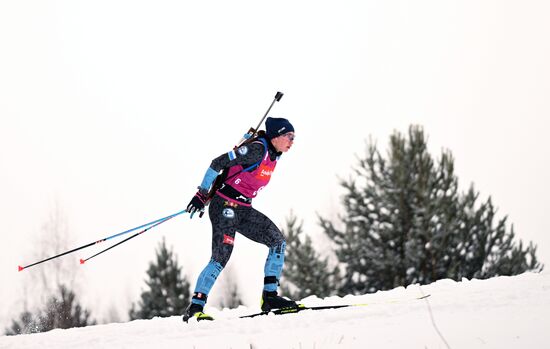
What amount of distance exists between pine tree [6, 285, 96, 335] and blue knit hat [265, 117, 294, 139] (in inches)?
701

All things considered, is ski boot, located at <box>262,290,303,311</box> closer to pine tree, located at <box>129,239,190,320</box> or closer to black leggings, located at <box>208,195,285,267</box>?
→ black leggings, located at <box>208,195,285,267</box>

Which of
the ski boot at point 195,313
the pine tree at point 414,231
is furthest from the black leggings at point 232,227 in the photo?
the pine tree at point 414,231

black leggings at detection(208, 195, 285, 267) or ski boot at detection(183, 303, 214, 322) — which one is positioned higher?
black leggings at detection(208, 195, 285, 267)

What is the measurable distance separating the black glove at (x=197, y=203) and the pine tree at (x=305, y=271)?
18439 mm

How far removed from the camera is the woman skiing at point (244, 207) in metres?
6.68

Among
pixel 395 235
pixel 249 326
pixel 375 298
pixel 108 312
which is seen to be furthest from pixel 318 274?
pixel 108 312

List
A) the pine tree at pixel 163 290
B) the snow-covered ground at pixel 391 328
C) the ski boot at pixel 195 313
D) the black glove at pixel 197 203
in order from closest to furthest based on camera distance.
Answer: the snow-covered ground at pixel 391 328 < the ski boot at pixel 195 313 < the black glove at pixel 197 203 < the pine tree at pixel 163 290

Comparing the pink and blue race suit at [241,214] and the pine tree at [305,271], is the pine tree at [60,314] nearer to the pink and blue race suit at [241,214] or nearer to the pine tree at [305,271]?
the pine tree at [305,271]

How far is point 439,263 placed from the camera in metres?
21.8

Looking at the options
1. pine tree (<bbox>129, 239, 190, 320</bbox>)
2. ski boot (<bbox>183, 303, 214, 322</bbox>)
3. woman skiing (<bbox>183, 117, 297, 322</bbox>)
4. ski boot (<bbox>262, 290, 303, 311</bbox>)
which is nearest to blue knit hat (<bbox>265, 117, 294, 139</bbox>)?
woman skiing (<bbox>183, 117, 297, 322</bbox>)

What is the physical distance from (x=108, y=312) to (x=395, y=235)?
3027 cm

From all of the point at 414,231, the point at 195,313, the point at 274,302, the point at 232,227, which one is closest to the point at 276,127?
the point at 232,227

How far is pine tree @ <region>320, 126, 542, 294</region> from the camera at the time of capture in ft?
71.4

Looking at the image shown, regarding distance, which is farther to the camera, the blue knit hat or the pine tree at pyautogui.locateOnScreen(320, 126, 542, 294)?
the pine tree at pyautogui.locateOnScreen(320, 126, 542, 294)
